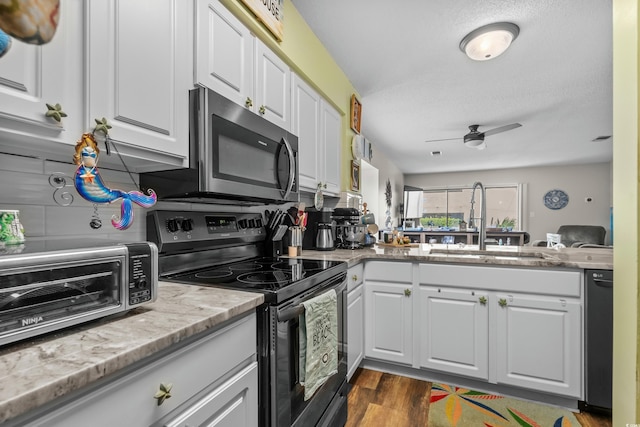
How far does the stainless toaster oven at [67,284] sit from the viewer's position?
0.56 meters

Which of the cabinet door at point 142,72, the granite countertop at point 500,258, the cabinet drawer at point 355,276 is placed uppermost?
the cabinet door at point 142,72

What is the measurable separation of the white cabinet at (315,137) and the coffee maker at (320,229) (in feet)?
0.62

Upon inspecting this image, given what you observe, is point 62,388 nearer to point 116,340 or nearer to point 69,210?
point 116,340

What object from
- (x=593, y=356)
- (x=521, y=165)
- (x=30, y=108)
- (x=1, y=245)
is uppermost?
(x=521, y=165)

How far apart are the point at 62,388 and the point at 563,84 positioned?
3935mm

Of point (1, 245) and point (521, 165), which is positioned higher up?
point (521, 165)

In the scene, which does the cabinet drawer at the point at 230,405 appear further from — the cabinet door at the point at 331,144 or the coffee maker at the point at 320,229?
the cabinet door at the point at 331,144

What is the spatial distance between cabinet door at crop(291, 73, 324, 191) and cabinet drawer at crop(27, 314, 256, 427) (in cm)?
127

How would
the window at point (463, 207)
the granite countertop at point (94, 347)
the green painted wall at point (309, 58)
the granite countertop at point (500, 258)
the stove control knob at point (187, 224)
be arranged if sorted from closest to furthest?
the granite countertop at point (94, 347) < the stove control knob at point (187, 224) < the green painted wall at point (309, 58) < the granite countertop at point (500, 258) < the window at point (463, 207)

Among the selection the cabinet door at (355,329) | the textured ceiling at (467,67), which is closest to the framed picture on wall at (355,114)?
the textured ceiling at (467,67)

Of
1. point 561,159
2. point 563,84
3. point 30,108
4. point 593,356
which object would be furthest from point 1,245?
point 561,159

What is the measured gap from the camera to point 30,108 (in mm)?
717

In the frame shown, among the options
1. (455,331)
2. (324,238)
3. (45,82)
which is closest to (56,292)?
(45,82)

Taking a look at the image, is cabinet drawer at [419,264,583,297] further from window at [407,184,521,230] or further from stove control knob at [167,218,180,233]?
window at [407,184,521,230]
